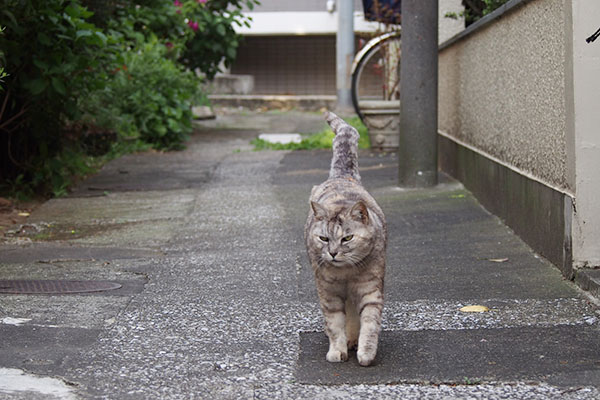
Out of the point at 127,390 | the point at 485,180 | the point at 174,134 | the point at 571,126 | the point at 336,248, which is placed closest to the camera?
the point at 127,390

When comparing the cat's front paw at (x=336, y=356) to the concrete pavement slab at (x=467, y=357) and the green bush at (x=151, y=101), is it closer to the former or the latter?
the concrete pavement slab at (x=467, y=357)

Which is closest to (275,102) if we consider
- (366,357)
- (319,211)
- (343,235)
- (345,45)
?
(345,45)

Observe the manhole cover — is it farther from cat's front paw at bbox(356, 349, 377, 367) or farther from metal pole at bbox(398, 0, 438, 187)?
metal pole at bbox(398, 0, 438, 187)

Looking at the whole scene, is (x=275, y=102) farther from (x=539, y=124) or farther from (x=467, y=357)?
(x=467, y=357)

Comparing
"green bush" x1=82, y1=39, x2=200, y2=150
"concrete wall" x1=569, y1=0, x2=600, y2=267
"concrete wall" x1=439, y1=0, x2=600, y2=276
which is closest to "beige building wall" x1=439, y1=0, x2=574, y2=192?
"concrete wall" x1=439, y1=0, x2=600, y2=276

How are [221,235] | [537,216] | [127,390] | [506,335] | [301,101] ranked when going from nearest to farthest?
[127,390]
[506,335]
[537,216]
[221,235]
[301,101]

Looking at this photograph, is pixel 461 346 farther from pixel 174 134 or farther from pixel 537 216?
pixel 174 134

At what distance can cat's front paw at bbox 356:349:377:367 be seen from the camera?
394cm

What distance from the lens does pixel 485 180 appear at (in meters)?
7.85

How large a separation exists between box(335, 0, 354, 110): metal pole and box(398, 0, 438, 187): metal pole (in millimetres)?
9969

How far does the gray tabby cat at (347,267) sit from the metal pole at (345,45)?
14716mm

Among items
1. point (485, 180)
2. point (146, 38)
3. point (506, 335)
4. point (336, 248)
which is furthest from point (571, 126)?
point (146, 38)

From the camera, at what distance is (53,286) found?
215 inches

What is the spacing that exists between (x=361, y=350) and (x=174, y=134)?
373 inches
